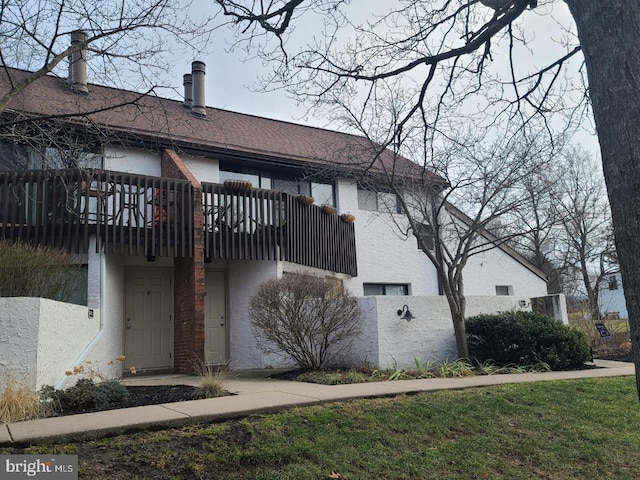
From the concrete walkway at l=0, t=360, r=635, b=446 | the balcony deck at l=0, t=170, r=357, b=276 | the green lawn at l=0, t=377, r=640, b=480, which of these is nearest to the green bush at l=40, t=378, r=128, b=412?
the concrete walkway at l=0, t=360, r=635, b=446

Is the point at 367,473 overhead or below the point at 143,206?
below

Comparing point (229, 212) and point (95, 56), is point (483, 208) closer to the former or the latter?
point (229, 212)

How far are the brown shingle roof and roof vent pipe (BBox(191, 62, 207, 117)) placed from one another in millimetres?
306

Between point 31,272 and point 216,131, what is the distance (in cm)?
898

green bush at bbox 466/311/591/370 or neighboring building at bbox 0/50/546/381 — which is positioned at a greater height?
neighboring building at bbox 0/50/546/381

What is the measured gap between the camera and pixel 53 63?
6.71 meters

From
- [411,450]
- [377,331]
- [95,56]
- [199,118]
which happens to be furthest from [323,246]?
[411,450]

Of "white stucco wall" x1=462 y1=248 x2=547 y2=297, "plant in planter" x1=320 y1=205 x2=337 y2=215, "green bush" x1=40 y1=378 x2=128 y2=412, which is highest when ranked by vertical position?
"plant in planter" x1=320 y1=205 x2=337 y2=215

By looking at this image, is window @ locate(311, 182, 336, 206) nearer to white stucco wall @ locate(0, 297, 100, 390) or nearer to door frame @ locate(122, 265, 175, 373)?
door frame @ locate(122, 265, 175, 373)

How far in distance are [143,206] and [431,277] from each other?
10.1 m

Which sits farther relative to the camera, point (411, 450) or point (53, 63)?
point (53, 63)

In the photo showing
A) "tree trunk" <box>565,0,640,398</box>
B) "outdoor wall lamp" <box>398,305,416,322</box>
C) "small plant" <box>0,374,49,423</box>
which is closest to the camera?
"tree trunk" <box>565,0,640,398</box>

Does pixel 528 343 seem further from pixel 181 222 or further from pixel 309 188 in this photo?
pixel 309 188

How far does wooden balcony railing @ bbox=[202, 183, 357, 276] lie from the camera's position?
11.9 m
